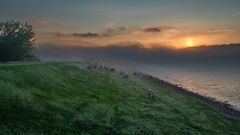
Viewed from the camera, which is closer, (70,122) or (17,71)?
(70,122)

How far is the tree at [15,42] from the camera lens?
94312mm

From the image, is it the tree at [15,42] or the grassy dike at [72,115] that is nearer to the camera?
the grassy dike at [72,115]

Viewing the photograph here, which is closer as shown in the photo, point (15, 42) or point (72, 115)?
point (72, 115)

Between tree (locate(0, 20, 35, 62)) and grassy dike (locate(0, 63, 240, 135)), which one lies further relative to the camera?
tree (locate(0, 20, 35, 62))

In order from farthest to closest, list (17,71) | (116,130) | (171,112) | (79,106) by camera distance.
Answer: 1. (171,112)
2. (17,71)
3. (79,106)
4. (116,130)

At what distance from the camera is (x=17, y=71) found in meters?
53.7

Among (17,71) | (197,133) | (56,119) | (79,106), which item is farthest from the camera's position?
(17,71)

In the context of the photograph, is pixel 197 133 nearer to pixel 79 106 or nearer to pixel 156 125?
pixel 156 125

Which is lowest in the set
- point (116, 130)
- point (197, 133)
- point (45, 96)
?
point (197, 133)

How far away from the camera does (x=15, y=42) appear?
319 feet

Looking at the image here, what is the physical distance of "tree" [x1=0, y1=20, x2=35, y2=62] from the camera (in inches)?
3713

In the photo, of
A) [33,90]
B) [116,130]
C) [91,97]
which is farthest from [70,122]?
[91,97]

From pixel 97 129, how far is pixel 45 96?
40.2 ft

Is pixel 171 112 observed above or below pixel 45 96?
below
